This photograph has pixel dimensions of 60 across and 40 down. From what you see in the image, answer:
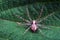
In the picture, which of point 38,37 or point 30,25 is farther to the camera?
point 30,25

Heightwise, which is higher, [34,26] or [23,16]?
[23,16]

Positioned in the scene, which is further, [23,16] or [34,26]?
[34,26]

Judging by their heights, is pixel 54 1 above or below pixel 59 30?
above

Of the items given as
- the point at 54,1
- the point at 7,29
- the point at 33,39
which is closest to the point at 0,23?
the point at 7,29

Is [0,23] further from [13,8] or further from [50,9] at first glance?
[50,9]

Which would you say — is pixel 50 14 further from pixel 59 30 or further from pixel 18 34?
pixel 18 34

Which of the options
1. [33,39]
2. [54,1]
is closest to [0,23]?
[33,39]
